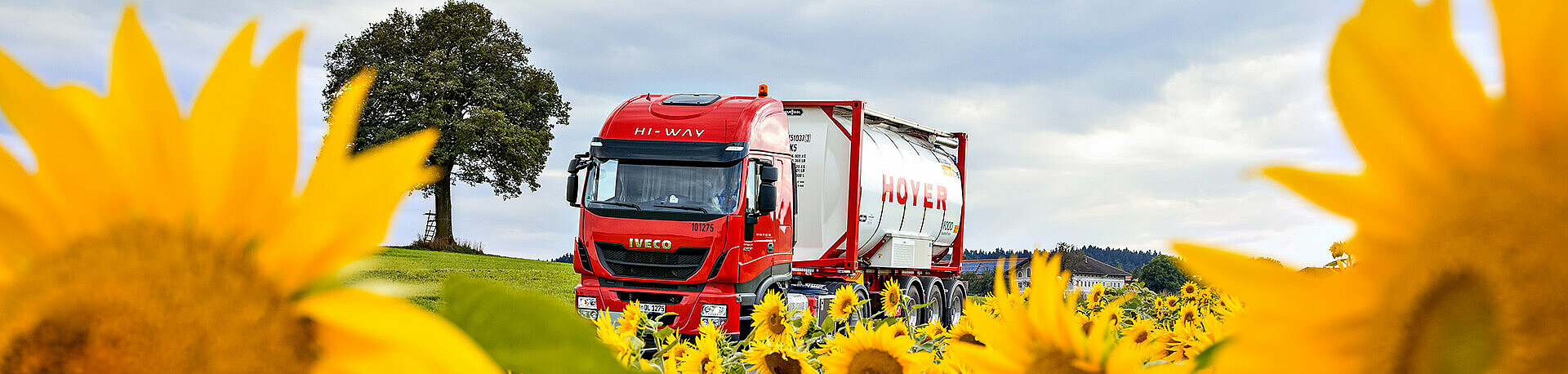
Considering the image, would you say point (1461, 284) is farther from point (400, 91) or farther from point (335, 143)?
point (400, 91)

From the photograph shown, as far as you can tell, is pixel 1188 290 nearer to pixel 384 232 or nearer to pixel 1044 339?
pixel 1044 339

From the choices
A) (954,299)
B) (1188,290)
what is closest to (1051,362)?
(1188,290)

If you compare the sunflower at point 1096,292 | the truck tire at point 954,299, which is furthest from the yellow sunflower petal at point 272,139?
the truck tire at point 954,299

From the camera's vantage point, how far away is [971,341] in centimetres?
173

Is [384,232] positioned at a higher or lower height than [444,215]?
lower

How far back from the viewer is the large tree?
969 inches

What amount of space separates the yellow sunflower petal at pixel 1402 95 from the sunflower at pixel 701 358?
1791 millimetres

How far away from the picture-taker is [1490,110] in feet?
1.38

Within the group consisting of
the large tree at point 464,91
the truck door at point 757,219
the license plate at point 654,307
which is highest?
the large tree at point 464,91

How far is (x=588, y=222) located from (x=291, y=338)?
10.8 metres

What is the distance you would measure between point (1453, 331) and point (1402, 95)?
3.8 inches

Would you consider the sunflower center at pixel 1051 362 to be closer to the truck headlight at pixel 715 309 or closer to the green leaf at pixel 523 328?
the green leaf at pixel 523 328

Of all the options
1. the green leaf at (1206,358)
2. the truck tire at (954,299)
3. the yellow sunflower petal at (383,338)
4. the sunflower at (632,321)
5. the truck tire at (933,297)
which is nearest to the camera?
the yellow sunflower petal at (383,338)

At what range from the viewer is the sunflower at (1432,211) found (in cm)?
41
